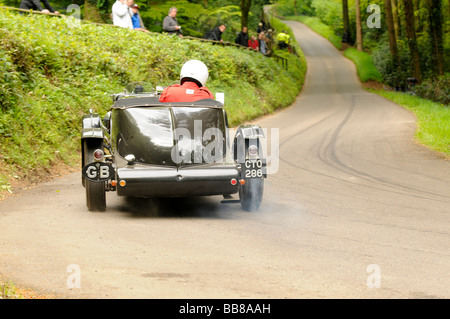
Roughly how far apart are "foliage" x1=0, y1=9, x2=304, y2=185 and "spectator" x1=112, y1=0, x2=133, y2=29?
3.00 feet

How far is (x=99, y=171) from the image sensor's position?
8859 millimetres

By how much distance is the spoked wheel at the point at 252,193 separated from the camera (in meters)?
9.35

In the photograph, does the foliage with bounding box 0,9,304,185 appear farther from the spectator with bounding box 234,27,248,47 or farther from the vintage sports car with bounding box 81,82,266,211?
the spectator with bounding box 234,27,248,47

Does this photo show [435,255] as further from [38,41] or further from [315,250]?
[38,41]

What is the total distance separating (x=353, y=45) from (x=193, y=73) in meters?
61.3

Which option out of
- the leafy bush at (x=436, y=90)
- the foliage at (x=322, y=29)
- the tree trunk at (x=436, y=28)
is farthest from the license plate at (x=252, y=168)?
the foliage at (x=322, y=29)

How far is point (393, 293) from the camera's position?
5.73 meters

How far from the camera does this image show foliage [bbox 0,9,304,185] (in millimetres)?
12406

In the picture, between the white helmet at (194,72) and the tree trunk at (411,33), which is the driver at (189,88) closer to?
the white helmet at (194,72)

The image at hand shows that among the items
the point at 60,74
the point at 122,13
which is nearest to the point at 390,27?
the point at 122,13

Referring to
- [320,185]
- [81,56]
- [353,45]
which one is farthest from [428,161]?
[353,45]

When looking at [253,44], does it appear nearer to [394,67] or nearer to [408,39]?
[408,39]

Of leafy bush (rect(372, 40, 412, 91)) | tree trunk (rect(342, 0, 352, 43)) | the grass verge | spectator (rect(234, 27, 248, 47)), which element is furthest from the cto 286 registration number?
tree trunk (rect(342, 0, 352, 43))
